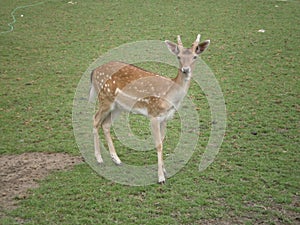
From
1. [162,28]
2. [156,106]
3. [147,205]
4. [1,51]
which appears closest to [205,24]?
[162,28]

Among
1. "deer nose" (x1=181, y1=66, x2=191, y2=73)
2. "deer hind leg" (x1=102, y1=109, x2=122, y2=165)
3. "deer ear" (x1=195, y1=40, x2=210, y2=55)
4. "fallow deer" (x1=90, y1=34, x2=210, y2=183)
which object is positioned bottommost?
"deer hind leg" (x1=102, y1=109, x2=122, y2=165)

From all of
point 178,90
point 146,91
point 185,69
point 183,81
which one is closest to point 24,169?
point 146,91

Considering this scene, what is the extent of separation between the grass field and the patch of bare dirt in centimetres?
16

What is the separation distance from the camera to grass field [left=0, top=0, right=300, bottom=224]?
222 inches

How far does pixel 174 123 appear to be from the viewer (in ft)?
27.6

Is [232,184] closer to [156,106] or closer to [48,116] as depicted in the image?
[156,106]

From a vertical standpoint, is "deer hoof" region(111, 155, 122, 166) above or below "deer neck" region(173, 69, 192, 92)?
below

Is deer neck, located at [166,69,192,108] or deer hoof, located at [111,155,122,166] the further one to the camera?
deer hoof, located at [111,155,122,166]

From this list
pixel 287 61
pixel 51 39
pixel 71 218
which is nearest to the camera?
pixel 71 218

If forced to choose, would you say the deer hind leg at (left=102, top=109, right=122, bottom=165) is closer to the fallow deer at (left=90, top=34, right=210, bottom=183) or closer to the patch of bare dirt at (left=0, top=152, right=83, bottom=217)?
the fallow deer at (left=90, top=34, right=210, bottom=183)

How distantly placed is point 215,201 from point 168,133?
2405 millimetres

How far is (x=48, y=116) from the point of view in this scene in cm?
862

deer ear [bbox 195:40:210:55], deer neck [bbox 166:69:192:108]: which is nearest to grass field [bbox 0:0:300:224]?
deer neck [bbox 166:69:192:108]

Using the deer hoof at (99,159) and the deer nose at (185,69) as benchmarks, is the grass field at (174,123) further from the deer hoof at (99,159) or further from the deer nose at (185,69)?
the deer nose at (185,69)
